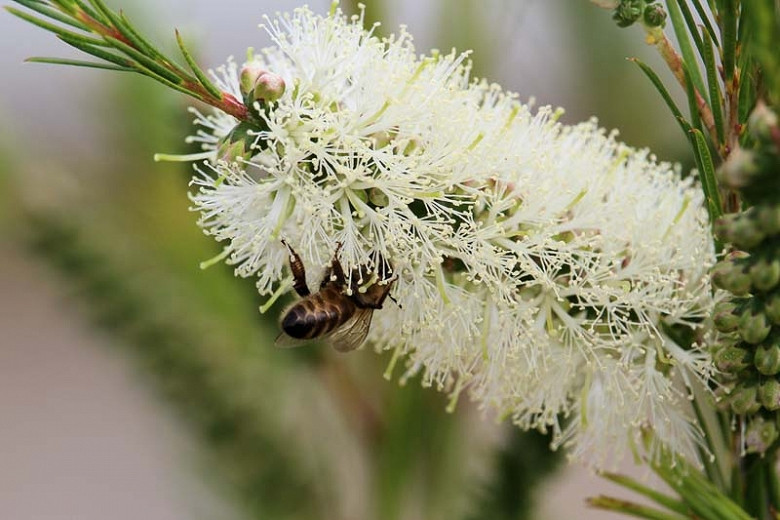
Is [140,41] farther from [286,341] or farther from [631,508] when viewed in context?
[631,508]

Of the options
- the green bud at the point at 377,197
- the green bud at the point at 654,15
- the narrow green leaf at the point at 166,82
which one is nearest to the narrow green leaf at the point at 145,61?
the narrow green leaf at the point at 166,82

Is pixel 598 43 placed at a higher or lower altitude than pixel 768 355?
higher

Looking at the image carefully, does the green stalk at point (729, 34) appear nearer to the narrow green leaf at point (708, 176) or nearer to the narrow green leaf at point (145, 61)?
the narrow green leaf at point (708, 176)

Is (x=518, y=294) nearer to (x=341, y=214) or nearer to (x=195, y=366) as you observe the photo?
(x=341, y=214)

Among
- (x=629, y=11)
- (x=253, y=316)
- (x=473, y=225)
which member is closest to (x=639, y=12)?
(x=629, y=11)

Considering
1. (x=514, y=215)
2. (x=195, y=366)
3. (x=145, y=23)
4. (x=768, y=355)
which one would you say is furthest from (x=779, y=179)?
(x=145, y=23)

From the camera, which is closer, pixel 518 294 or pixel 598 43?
pixel 518 294
